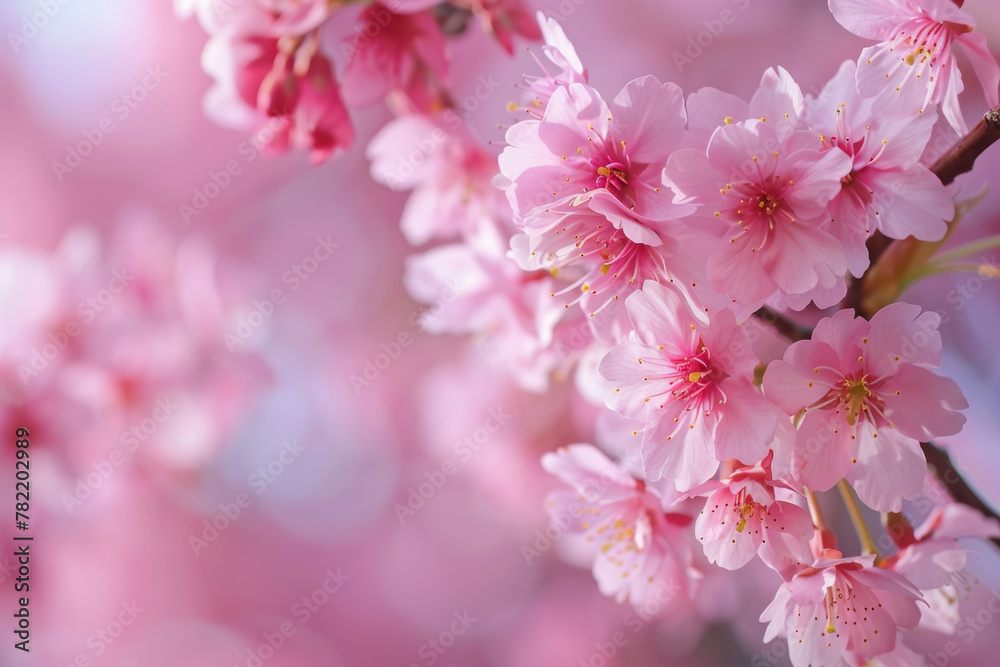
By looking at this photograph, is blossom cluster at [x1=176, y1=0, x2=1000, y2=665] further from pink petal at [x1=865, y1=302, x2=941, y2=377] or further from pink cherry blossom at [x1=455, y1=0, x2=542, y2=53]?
pink cherry blossom at [x1=455, y1=0, x2=542, y2=53]

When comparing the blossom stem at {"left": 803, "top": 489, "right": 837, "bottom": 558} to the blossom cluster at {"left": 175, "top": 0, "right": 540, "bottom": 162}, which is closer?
the blossom stem at {"left": 803, "top": 489, "right": 837, "bottom": 558}

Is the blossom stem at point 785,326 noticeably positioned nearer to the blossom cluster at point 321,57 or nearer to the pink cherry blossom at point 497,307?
the pink cherry blossom at point 497,307

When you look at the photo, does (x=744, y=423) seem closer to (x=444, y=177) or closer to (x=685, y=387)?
(x=685, y=387)

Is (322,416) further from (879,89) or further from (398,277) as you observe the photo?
(879,89)

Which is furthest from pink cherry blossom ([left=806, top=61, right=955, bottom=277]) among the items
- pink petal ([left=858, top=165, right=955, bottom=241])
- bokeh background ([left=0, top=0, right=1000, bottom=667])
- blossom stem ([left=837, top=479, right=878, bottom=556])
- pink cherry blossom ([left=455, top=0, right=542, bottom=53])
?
bokeh background ([left=0, top=0, right=1000, bottom=667])

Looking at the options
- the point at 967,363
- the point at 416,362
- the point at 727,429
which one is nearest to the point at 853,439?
the point at 727,429
